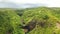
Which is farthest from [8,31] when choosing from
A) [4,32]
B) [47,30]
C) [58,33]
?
[58,33]

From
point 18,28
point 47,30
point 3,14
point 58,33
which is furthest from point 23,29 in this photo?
point 58,33

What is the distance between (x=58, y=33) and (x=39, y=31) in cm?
660

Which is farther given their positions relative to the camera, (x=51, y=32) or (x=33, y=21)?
(x=33, y=21)

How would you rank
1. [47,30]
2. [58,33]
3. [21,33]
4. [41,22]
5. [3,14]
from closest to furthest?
[58,33] < [47,30] < [41,22] < [21,33] < [3,14]

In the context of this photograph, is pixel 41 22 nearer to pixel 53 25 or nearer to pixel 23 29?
pixel 53 25

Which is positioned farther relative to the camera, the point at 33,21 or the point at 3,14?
the point at 3,14

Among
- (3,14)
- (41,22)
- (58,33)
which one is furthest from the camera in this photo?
(3,14)

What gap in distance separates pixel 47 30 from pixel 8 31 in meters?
10.6

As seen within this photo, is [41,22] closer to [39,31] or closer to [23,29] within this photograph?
[39,31]

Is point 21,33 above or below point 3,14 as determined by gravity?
below

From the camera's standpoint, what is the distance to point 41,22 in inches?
2173

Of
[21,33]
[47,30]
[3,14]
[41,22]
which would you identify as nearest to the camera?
[47,30]

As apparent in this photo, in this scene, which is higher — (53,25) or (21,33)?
(53,25)

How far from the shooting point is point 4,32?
54562mm
